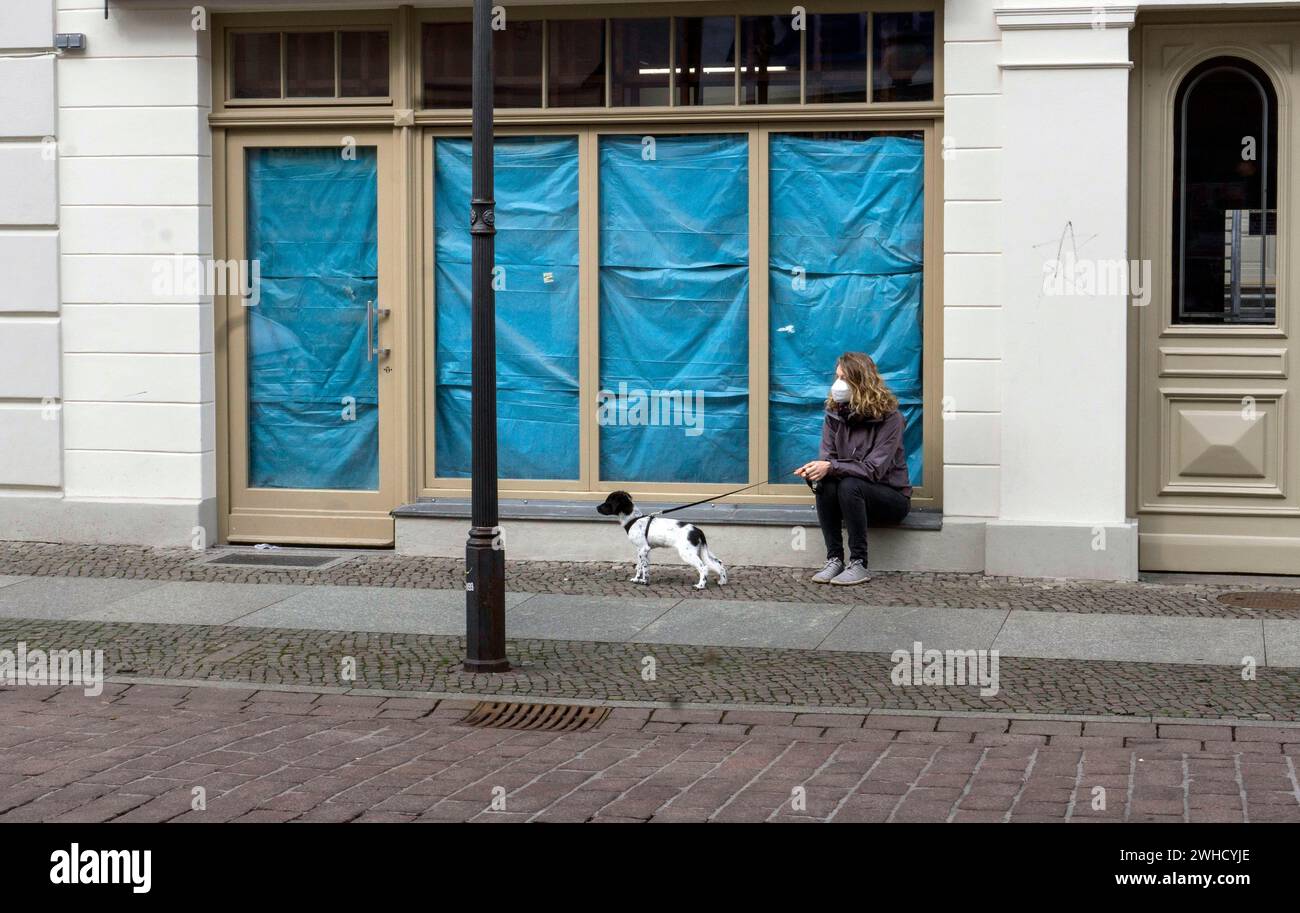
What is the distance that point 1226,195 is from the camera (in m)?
11.2

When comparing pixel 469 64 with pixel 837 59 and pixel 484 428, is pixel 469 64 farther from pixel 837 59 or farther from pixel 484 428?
pixel 484 428

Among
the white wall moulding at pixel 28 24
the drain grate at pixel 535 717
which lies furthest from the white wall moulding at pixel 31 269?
the drain grate at pixel 535 717

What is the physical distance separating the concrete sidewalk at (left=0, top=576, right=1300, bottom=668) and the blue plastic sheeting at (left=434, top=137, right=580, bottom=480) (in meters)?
1.74

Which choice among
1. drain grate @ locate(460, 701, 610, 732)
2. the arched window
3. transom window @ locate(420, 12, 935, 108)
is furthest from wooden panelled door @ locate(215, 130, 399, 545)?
the arched window

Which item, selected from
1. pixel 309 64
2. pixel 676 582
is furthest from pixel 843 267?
pixel 309 64

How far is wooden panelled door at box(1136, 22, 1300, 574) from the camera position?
36.4 feet

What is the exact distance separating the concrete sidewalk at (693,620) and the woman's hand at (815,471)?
0.93 metres

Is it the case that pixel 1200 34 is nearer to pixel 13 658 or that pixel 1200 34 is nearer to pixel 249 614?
pixel 249 614

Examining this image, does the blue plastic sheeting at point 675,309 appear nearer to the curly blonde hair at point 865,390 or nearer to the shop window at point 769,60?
the shop window at point 769,60

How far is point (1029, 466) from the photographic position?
437 inches

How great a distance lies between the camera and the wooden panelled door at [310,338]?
12.2 metres

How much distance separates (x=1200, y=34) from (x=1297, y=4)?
0.62 m

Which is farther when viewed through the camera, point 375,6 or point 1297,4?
point 375,6

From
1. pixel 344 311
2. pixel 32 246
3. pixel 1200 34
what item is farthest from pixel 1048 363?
pixel 32 246
